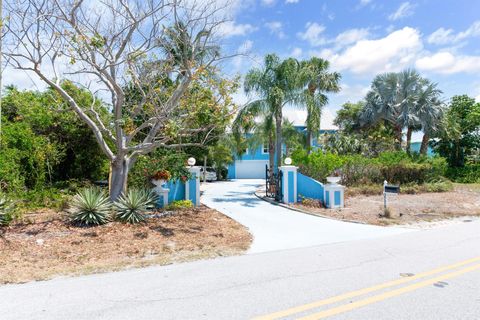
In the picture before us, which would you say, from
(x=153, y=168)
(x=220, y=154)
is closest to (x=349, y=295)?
(x=153, y=168)

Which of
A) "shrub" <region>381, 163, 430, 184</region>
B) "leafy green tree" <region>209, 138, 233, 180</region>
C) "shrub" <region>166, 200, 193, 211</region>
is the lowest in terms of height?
"shrub" <region>166, 200, 193, 211</region>

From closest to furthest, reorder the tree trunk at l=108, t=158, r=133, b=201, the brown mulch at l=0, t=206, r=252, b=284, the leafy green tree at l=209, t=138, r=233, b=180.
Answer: the brown mulch at l=0, t=206, r=252, b=284 → the tree trunk at l=108, t=158, r=133, b=201 → the leafy green tree at l=209, t=138, r=233, b=180

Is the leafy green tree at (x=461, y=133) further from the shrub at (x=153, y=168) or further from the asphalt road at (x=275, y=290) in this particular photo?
the asphalt road at (x=275, y=290)

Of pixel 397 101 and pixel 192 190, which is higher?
pixel 397 101

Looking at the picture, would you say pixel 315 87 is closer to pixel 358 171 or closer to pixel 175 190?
pixel 358 171

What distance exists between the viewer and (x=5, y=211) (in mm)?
8219

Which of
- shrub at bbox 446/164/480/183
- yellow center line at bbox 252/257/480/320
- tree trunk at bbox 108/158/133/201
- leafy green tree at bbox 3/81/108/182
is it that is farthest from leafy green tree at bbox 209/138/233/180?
yellow center line at bbox 252/257/480/320

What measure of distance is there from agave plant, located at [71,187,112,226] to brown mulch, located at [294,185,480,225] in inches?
288

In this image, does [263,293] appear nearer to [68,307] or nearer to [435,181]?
[68,307]

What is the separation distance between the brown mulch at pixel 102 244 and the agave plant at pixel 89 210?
0.26m

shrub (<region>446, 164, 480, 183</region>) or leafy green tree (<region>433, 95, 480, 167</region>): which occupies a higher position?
leafy green tree (<region>433, 95, 480, 167</region>)

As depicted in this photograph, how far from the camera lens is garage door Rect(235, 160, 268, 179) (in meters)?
38.4

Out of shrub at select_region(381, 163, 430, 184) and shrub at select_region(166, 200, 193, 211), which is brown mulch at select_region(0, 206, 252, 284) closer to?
shrub at select_region(166, 200, 193, 211)

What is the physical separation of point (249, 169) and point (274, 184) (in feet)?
73.6
